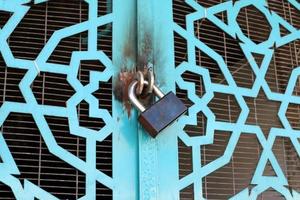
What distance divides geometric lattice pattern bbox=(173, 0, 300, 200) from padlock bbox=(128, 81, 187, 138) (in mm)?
110

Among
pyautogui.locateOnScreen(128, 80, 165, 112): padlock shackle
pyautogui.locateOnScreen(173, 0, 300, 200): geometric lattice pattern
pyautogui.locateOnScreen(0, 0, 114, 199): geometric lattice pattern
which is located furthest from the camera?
pyautogui.locateOnScreen(173, 0, 300, 200): geometric lattice pattern

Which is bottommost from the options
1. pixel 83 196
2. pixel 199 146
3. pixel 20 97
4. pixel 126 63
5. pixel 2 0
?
pixel 83 196

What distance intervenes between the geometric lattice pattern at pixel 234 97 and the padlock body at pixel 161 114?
113 millimetres

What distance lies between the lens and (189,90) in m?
1.55

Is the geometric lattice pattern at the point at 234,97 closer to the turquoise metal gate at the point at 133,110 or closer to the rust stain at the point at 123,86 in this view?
the turquoise metal gate at the point at 133,110

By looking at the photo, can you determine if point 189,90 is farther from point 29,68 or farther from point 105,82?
point 29,68

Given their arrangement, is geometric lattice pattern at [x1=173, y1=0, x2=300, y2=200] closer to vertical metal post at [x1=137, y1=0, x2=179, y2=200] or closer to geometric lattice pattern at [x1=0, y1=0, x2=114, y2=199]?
vertical metal post at [x1=137, y1=0, x2=179, y2=200]

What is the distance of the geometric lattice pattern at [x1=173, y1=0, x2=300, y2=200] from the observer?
1.52 metres

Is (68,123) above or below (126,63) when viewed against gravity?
below

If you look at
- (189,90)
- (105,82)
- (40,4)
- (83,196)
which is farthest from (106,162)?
(40,4)

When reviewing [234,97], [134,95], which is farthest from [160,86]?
[234,97]

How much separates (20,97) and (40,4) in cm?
27

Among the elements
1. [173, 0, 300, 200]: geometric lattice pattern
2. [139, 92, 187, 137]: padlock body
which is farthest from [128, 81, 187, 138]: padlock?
[173, 0, 300, 200]: geometric lattice pattern

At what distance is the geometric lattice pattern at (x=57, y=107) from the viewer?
132cm
